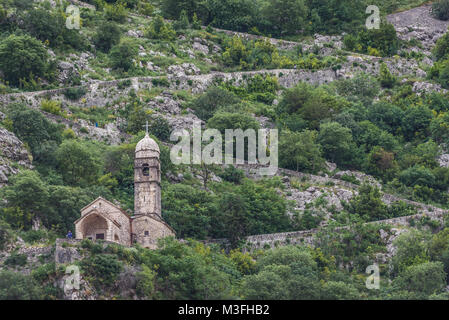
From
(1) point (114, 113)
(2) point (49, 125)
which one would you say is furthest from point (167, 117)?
(2) point (49, 125)

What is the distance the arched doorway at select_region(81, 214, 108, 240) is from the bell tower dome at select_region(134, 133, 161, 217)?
3537 millimetres

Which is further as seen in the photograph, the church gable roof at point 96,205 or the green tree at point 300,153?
the green tree at point 300,153

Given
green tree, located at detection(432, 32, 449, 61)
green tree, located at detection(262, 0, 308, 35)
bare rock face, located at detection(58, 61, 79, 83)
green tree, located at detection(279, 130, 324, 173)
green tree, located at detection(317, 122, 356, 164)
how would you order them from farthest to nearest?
green tree, located at detection(262, 0, 308, 35) < green tree, located at detection(432, 32, 449, 61) < bare rock face, located at detection(58, 61, 79, 83) < green tree, located at detection(317, 122, 356, 164) < green tree, located at detection(279, 130, 324, 173)

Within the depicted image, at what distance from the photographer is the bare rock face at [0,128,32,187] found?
96.8m

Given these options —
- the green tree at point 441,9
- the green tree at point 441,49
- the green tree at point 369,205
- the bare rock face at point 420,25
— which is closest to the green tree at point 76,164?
the green tree at point 369,205

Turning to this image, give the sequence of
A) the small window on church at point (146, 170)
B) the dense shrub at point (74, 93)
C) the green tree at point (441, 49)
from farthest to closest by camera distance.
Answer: the green tree at point (441, 49) → the dense shrub at point (74, 93) → the small window on church at point (146, 170)

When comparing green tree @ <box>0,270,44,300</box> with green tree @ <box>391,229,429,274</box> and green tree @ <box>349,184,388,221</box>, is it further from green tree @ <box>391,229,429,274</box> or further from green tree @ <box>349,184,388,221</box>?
green tree @ <box>349,184,388,221</box>

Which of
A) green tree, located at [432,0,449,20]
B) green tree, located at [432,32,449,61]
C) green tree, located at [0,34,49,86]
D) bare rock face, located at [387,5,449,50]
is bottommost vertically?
green tree, located at [0,34,49,86]

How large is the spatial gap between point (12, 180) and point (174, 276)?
18.7m

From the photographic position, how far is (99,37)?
130250 millimetres

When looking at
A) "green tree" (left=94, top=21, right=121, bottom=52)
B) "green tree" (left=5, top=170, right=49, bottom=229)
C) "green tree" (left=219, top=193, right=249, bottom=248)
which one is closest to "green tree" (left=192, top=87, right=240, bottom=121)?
"green tree" (left=94, top=21, right=121, bottom=52)

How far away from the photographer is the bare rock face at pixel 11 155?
9680cm

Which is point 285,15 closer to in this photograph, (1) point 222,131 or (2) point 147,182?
(1) point 222,131

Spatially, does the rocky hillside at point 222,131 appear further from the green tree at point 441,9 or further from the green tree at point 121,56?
the green tree at point 441,9
